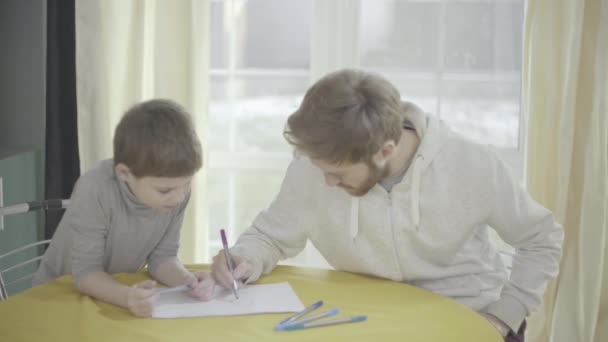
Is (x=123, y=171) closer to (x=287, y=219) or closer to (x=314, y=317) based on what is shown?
(x=287, y=219)

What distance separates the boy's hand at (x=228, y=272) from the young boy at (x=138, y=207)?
37 mm

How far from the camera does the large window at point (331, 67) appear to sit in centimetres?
314

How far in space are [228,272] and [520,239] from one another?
71 centimetres

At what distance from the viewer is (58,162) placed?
335cm

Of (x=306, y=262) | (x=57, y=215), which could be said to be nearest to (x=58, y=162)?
(x=57, y=215)

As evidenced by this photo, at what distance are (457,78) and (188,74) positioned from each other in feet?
3.50

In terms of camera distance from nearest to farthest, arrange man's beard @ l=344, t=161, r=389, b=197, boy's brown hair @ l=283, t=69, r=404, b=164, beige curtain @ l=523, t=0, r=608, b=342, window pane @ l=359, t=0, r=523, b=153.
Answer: boy's brown hair @ l=283, t=69, r=404, b=164
man's beard @ l=344, t=161, r=389, b=197
beige curtain @ l=523, t=0, r=608, b=342
window pane @ l=359, t=0, r=523, b=153

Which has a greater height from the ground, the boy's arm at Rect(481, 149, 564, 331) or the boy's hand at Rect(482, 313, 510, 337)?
the boy's arm at Rect(481, 149, 564, 331)

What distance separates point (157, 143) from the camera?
5.77 feet

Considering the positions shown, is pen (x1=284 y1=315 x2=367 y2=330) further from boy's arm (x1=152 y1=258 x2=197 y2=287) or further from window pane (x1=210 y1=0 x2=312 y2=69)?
window pane (x1=210 y1=0 x2=312 y2=69)

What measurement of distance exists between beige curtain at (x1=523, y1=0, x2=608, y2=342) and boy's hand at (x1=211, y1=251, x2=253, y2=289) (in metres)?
1.55

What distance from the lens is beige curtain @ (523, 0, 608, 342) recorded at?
115 inches

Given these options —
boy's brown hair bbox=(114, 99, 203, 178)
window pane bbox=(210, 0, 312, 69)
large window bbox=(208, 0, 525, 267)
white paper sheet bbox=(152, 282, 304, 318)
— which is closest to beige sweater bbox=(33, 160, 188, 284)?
boy's brown hair bbox=(114, 99, 203, 178)

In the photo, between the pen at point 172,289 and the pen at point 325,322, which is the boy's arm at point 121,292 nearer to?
the pen at point 172,289
